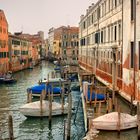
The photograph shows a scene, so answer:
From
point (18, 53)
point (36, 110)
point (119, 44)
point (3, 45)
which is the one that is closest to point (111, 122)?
point (36, 110)

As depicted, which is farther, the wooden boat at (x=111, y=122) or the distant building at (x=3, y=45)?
the distant building at (x=3, y=45)

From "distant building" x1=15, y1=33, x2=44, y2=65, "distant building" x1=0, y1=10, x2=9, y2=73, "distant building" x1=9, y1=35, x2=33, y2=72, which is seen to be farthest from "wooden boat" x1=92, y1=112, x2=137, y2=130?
"distant building" x1=15, y1=33, x2=44, y2=65

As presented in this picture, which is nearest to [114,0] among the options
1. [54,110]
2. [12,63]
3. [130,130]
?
[54,110]

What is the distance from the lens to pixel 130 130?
1655 centimetres

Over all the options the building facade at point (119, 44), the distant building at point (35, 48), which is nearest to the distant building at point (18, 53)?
the distant building at point (35, 48)

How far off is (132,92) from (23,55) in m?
58.6

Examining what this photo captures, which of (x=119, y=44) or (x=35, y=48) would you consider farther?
(x=35, y=48)

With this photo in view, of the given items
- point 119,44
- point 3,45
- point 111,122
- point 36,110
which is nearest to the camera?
point 111,122

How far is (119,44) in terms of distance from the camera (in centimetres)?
2688

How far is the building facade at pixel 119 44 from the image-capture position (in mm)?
21625

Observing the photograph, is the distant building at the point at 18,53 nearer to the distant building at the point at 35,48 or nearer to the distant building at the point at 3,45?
the distant building at the point at 3,45

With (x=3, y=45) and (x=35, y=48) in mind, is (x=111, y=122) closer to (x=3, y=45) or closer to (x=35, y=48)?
(x=3, y=45)

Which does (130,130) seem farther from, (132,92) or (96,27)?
→ (96,27)

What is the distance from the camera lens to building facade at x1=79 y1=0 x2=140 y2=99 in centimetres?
2162
